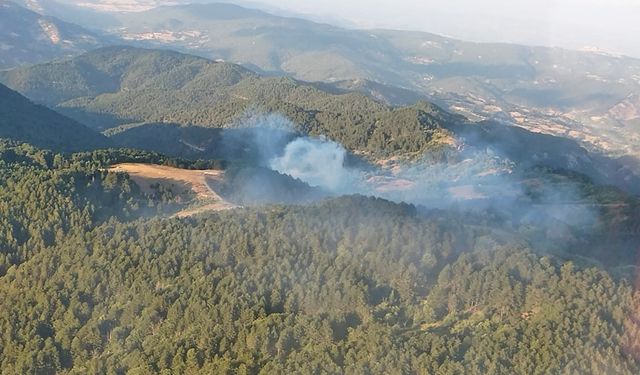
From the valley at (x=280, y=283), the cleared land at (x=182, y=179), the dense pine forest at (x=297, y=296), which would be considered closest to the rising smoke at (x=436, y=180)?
the cleared land at (x=182, y=179)

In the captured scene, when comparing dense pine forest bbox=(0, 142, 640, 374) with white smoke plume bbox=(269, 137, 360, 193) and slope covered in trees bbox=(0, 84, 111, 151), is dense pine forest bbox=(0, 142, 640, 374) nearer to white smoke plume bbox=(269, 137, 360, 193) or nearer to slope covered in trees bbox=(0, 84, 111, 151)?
white smoke plume bbox=(269, 137, 360, 193)

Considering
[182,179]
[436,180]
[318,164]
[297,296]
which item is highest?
[297,296]

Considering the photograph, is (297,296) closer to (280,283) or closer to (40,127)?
(280,283)

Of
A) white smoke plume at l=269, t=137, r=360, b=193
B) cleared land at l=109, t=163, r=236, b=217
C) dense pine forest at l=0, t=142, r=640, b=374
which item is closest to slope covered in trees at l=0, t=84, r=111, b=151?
white smoke plume at l=269, t=137, r=360, b=193

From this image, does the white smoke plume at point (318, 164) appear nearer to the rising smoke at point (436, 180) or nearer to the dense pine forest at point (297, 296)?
the rising smoke at point (436, 180)

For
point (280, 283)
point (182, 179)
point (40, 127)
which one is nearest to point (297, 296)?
point (280, 283)

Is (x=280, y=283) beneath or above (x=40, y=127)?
above

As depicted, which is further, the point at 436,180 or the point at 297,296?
the point at 436,180

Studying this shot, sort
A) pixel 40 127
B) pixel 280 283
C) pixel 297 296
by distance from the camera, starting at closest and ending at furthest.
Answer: pixel 297 296, pixel 280 283, pixel 40 127

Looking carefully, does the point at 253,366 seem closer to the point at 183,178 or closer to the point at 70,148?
the point at 183,178
